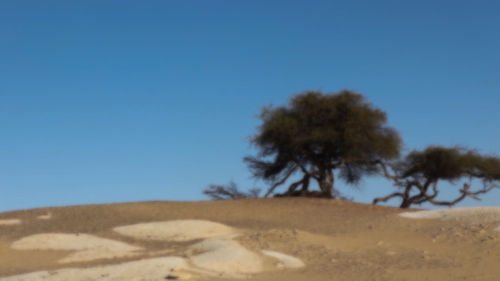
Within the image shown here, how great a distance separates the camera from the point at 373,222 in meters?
14.3

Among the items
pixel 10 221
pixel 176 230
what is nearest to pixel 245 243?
pixel 176 230

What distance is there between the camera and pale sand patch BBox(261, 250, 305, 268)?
9.87 meters

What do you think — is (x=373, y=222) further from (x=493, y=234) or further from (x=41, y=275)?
(x=41, y=275)

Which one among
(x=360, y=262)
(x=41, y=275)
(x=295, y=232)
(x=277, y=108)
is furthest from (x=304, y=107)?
(x=41, y=275)

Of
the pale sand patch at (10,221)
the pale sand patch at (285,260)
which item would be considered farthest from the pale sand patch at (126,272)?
the pale sand patch at (10,221)

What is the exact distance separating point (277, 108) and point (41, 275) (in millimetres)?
13460

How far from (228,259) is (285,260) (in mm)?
1098

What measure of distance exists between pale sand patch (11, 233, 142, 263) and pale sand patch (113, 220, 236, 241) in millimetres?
1086

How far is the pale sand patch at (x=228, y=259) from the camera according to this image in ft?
31.4

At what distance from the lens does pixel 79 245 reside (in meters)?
12.5

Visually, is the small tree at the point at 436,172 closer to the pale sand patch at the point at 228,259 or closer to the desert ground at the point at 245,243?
the desert ground at the point at 245,243

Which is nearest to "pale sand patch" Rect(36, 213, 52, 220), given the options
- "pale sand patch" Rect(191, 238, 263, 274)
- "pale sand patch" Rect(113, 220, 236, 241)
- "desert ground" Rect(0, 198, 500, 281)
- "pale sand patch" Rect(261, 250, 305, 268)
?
"desert ground" Rect(0, 198, 500, 281)

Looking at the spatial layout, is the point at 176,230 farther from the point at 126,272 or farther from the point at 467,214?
the point at 467,214

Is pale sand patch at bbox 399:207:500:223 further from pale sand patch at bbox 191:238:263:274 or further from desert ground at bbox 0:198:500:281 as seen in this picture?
pale sand patch at bbox 191:238:263:274
